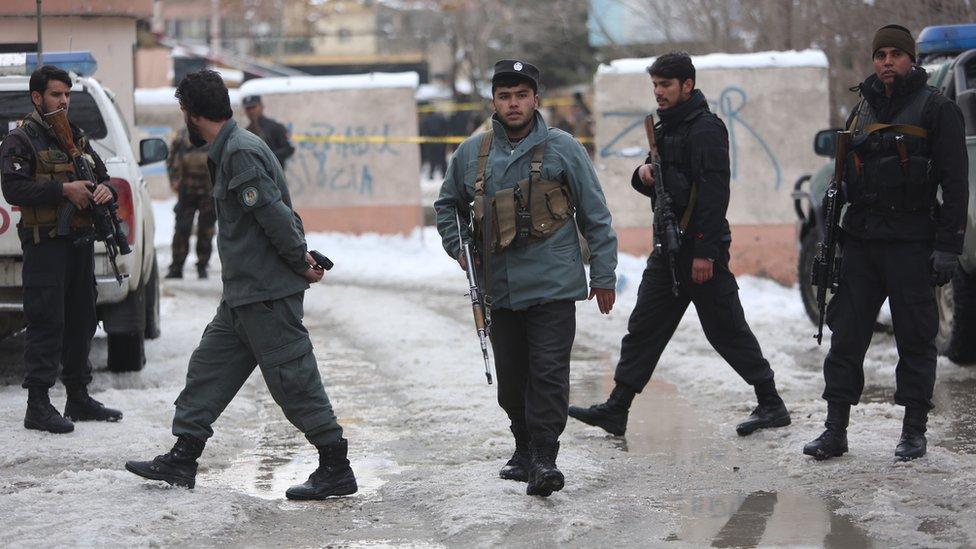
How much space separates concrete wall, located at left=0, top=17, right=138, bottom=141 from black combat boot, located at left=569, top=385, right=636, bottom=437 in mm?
12136

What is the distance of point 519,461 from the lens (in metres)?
6.18

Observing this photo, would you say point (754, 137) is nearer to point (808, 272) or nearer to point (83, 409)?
point (808, 272)

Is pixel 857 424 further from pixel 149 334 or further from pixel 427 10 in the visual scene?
pixel 427 10

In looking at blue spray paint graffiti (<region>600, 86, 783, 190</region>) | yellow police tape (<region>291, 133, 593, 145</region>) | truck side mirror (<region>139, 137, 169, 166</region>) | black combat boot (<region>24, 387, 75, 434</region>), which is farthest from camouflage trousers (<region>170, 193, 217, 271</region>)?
black combat boot (<region>24, 387, 75, 434</region>)

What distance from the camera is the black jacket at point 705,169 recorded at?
6836 mm

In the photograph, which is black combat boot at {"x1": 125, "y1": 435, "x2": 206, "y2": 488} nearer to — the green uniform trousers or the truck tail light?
the green uniform trousers

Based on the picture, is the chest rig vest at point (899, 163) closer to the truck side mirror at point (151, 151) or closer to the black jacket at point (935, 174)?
the black jacket at point (935, 174)

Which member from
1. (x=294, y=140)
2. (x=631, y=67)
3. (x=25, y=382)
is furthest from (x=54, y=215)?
(x=294, y=140)

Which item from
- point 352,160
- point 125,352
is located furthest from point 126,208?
point 352,160

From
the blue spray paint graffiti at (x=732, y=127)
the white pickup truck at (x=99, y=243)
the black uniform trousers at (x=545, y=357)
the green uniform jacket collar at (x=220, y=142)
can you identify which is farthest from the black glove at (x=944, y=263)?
the blue spray paint graffiti at (x=732, y=127)

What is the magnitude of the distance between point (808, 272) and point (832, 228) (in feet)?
15.1

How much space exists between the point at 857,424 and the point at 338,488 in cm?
272

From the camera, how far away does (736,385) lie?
28.2ft

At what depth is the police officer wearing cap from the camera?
5844mm
